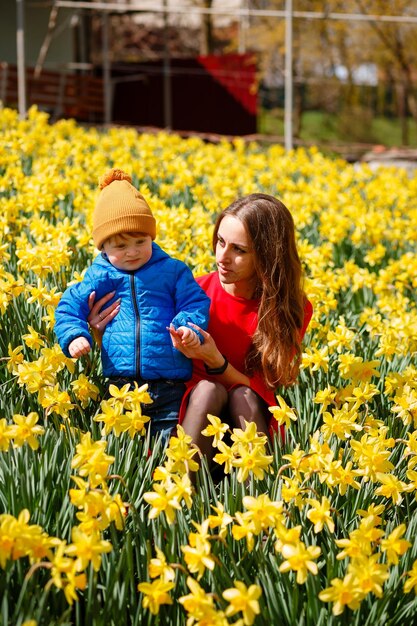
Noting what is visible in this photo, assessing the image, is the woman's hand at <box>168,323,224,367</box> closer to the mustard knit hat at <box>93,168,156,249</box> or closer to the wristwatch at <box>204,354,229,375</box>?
the wristwatch at <box>204,354,229,375</box>

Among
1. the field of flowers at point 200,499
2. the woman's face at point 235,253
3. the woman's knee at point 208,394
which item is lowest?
the field of flowers at point 200,499

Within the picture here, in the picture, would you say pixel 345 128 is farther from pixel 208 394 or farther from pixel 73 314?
pixel 208 394

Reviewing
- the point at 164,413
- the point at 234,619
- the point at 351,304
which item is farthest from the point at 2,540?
the point at 351,304

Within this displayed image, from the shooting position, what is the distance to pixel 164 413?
280 cm

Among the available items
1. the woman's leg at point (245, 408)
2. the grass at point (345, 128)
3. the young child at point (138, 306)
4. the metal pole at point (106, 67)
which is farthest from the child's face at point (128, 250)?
the grass at point (345, 128)

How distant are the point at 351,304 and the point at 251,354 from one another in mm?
1659

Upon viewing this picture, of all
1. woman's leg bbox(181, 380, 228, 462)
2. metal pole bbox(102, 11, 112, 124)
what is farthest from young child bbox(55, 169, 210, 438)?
metal pole bbox(102, 11, 112, 124)

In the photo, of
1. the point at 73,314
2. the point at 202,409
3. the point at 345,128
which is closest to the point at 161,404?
the point at 202,409

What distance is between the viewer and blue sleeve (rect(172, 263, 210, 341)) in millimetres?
2797

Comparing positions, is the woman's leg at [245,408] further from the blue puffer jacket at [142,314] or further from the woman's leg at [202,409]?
the blue puffer jacket at [142,314]

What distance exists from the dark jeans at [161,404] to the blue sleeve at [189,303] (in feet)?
0.62

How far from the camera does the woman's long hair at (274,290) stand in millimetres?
2982

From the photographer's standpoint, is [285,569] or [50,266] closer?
[285,569]

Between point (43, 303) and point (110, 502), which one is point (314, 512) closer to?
point (110, 502)
